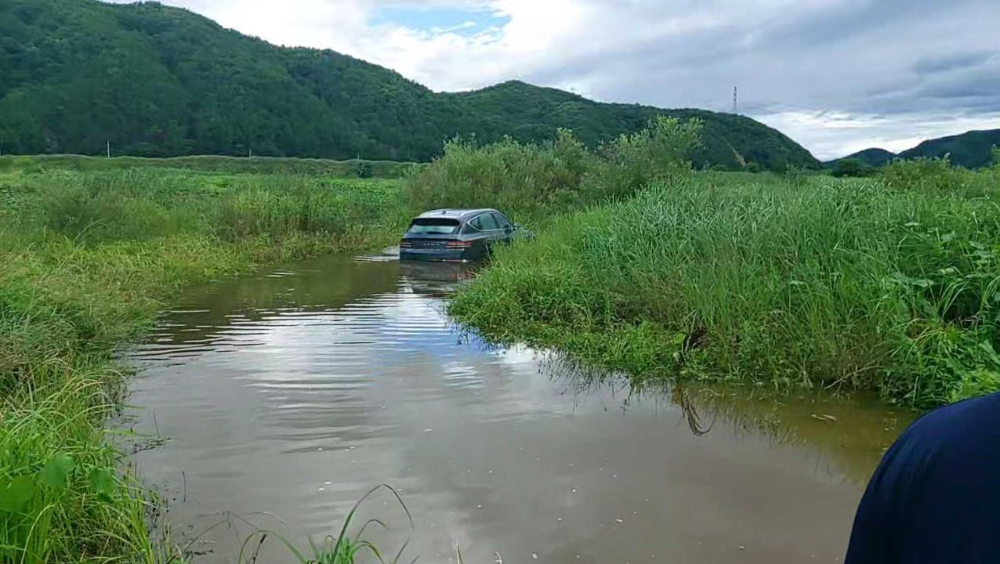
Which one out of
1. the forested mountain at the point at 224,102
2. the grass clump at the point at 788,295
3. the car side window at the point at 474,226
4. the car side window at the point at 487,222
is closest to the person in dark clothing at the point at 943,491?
the grass clump at the point at 788,295

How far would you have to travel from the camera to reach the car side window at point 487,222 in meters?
17.6

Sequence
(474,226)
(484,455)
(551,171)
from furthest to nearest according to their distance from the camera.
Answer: (551,171), (474,226), (484,455)

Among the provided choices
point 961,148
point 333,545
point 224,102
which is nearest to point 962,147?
point 961,148

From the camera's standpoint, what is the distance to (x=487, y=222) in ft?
58.7

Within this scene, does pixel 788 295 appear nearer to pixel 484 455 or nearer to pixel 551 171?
pixel 484 455

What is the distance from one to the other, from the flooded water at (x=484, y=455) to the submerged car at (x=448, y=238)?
6.84 meters

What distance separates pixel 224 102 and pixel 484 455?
262ft

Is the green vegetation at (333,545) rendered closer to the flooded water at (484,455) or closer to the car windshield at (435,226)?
the flooded water at (484,455)

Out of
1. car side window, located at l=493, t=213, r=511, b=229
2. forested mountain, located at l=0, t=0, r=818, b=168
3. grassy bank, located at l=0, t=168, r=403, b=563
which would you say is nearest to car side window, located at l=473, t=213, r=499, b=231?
car side window, located at l=493, t=213, r=511, b=229

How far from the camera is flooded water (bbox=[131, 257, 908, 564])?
4.69 metres

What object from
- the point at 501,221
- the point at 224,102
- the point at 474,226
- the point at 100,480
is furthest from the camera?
the point at 224,102

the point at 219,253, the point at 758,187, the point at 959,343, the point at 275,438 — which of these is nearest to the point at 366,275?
the point at 219,253

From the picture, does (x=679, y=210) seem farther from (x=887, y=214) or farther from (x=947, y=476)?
(x=947, y=476)

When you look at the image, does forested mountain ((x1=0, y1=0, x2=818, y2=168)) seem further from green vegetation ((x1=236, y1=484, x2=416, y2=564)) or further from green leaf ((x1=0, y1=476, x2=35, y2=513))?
green leaf ((x1=0, y1=476, x2=35, y2=513))
